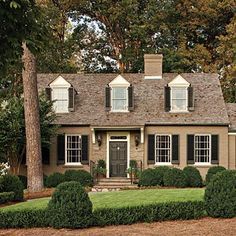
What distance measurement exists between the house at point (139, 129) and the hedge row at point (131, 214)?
608 inches

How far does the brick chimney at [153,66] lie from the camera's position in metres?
33.3

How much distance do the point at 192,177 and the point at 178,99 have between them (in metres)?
4.99

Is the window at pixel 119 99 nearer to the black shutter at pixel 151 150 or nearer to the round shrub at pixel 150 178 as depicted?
the black shutter at pixel 151 150

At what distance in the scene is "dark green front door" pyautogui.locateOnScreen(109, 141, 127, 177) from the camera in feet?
100

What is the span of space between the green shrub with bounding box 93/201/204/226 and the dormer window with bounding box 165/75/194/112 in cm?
1693

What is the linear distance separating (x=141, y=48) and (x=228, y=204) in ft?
99.2

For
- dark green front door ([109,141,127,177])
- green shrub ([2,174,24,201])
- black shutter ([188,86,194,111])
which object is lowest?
green shrub ([2,174,24,201])

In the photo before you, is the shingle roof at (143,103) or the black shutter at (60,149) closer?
the shingle roof at (143,103)

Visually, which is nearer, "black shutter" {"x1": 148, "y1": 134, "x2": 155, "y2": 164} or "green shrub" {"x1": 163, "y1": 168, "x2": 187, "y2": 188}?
"green shrub" {"x1": 163, "y1": 168, "x2": 187, "y2": 188}

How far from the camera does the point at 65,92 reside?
3169 cm

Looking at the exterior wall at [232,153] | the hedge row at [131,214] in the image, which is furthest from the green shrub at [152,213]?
the exterior wall at [232,153]

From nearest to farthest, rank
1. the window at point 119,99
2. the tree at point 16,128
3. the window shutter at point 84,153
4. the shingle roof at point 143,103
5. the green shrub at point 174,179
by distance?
the green shrub at point 174,179 < the tree at point 16,128 < the shingle roof at point 143,103 < the window shutter at point 84,153 < the window at point 119,99

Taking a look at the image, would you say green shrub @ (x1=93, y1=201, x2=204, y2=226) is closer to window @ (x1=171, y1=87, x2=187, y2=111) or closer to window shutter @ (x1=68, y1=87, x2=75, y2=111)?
window @ (x1=171, y1=87, x2=187, y2=111)

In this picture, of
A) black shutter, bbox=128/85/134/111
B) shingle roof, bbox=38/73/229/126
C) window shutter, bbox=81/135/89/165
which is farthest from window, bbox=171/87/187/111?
window shutter, bbox=81/135/89/165
